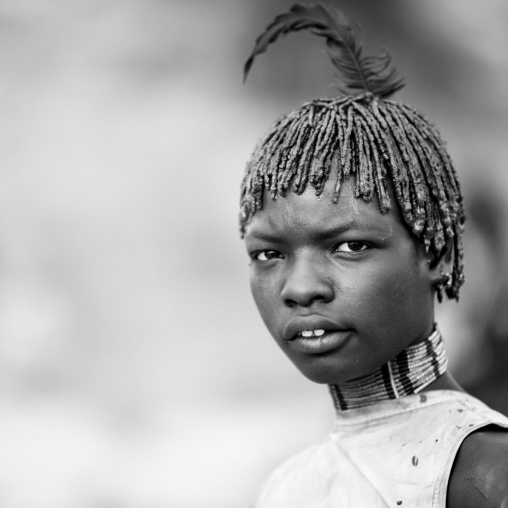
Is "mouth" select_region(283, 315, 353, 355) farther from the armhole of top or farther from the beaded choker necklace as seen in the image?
the armhole of top

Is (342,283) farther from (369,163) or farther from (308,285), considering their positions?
(369,163)

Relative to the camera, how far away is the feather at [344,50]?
211cm

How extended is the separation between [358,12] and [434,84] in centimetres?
41

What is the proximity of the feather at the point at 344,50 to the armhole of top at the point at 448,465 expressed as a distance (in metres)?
0.84

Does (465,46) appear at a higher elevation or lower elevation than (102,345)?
higher

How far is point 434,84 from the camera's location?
346cm

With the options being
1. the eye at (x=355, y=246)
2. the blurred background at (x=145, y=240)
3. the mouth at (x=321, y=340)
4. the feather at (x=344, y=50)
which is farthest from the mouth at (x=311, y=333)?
the blurred background at (x=145, y=240)

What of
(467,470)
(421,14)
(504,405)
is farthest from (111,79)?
(467,470)

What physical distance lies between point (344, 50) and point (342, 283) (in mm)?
670

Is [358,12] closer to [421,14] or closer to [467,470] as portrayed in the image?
[421,14]

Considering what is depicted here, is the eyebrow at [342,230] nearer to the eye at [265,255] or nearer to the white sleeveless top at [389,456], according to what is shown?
the eye at [265,255]

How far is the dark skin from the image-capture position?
5.68 feet

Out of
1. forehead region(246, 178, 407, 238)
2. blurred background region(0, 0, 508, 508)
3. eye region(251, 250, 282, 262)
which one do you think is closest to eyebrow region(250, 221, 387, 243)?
forehead region(246, 178, 407, 238)

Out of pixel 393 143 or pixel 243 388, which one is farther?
pixel 243 388
